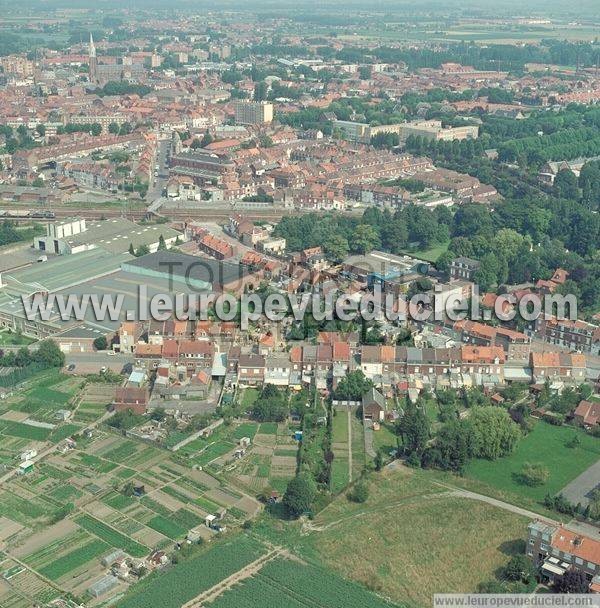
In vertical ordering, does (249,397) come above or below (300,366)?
below

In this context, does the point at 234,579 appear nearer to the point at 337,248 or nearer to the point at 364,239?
the point at 337,248

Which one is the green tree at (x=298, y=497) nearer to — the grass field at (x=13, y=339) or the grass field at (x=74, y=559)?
the grass field at (x=74, y=559)

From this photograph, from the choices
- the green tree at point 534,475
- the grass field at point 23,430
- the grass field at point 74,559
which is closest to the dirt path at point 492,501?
the green tree at point 534,475

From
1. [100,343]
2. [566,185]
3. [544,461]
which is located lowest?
[544,461]

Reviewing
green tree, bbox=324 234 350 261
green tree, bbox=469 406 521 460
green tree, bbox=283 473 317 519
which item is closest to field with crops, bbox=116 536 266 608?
green tree, bbox=283 473 317 519

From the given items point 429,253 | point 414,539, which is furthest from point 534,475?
point 429,253

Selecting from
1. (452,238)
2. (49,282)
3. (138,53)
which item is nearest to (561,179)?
(452,238)

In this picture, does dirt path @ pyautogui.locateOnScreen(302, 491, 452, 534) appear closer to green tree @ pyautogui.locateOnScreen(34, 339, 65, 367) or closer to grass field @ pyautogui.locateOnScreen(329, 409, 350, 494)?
grass field @ pyautogui.locateOnScreen(329, 409, 350, 494)
